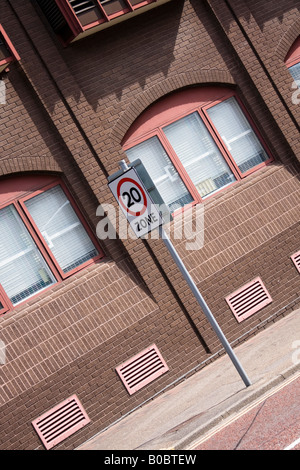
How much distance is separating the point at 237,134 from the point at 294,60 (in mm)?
2135

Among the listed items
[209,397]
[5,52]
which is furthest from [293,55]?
[209,397]

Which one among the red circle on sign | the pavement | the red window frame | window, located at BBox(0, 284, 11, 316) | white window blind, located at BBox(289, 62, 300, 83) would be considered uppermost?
the red window frame

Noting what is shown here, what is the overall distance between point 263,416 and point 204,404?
215 centimetres

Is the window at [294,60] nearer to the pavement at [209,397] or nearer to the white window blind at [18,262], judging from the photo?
the pavement at [209,397]

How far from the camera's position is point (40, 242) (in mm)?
13758

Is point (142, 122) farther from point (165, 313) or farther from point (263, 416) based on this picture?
point (263, 416)

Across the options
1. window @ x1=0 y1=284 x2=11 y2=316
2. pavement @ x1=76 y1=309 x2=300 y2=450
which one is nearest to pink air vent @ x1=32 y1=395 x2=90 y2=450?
pavement @ x1=76 y1=309 x2=300 y2=450

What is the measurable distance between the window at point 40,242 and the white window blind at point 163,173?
1.70 m

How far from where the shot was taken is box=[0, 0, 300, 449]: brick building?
43.7 ft

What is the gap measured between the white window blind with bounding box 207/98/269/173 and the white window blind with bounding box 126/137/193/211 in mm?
1316

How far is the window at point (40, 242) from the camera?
44.5 feet

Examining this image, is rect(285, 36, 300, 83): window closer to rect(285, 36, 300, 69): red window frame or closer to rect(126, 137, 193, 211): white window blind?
rect(285, 36, 300, 69): red window frame

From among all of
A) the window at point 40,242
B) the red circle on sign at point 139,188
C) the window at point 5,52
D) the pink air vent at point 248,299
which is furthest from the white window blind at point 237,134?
the red circle on sign at point 139,188
